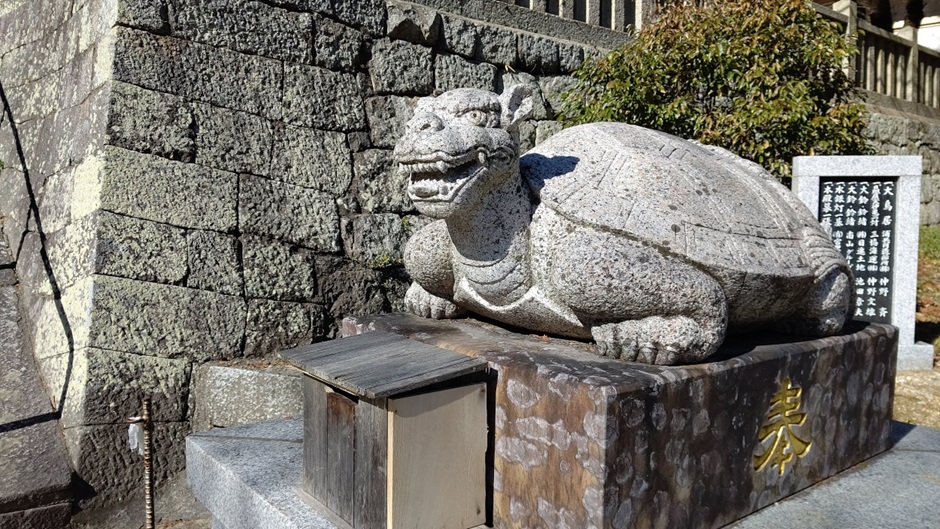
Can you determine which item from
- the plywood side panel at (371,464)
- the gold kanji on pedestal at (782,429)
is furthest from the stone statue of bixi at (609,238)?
the plywood side panel at (371,464)

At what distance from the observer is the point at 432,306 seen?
2.72m

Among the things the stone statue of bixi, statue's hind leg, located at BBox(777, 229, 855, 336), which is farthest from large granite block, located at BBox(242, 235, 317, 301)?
statue's hind leg, located at BBox(777, 229, 855, 336)

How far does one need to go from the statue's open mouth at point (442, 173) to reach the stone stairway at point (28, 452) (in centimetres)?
219

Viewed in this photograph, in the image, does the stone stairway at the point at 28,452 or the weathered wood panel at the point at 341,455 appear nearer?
the weathered wood panel at the point at 341,455

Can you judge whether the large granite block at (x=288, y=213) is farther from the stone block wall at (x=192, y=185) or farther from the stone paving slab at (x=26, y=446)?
the stone paving slab at (x=26, y=446)

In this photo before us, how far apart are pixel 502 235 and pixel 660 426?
30.0 inches

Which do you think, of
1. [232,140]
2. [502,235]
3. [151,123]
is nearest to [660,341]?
[502,235]

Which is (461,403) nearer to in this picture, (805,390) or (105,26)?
(805,390)

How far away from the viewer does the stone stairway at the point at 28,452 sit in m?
2.81

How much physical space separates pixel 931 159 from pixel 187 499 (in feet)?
33.6

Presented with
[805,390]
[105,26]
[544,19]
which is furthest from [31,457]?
[544,19]

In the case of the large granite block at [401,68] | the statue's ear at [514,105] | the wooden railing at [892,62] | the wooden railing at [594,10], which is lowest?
the statue's ear at [514,105]

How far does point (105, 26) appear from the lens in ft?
11.4

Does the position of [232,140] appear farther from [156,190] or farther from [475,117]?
[475,117]
